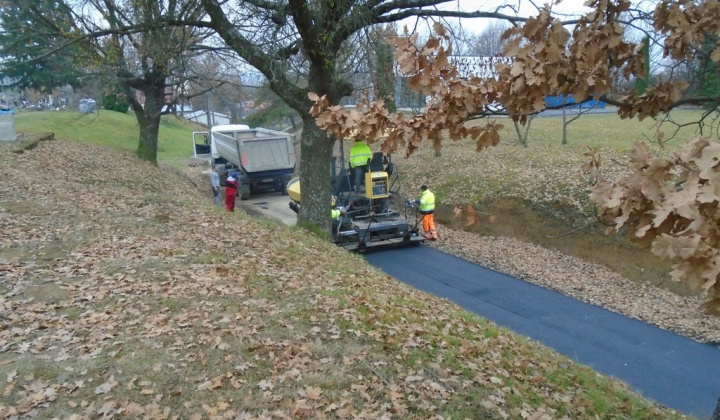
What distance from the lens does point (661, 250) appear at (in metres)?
2.70

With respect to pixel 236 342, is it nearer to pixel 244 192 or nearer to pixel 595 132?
pixel 244 192

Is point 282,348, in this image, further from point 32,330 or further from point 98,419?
point 32,330

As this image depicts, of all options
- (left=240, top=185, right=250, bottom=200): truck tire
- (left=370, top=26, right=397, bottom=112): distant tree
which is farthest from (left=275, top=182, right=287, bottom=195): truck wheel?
(left=370, top=26, right=397, bottom=112): distant tree

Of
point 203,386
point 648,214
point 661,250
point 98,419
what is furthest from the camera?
point 203,386

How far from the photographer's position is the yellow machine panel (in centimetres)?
1669

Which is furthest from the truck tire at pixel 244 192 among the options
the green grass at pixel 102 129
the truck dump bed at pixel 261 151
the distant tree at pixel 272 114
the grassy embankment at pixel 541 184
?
the distant tree at pixel 272 114

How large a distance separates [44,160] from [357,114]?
54.7 ft

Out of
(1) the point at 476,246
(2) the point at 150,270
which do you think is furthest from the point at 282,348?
(1) the point at 476,246

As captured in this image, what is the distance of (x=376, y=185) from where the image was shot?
55.0ft

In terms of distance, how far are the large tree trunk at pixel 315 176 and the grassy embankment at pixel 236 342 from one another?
2.46 meters

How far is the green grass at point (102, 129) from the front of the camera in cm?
3189

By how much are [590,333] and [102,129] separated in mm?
36267

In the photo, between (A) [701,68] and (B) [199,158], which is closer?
(A) [701,68]

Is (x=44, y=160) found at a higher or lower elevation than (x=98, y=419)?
higher
